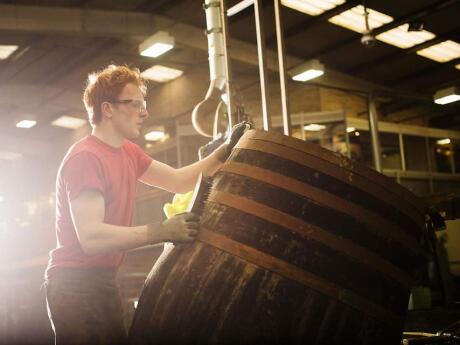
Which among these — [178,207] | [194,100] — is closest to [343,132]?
[194,100]

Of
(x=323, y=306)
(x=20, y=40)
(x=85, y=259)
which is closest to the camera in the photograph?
(x=323, y=306)

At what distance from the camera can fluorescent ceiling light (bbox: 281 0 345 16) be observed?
9804 millimetres

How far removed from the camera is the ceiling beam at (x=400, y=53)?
11.4 m

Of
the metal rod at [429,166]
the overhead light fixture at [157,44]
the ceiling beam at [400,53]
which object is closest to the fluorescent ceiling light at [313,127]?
the ceiling beam at [400,53]

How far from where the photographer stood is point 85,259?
6.03ft

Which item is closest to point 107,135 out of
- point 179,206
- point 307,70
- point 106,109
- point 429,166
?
point 106,109

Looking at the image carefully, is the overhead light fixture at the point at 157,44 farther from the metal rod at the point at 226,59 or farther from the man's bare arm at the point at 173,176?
the man's bare arm at the point at 173,176

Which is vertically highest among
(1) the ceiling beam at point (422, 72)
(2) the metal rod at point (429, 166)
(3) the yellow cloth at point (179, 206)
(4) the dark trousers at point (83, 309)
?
(1) the ceiling beam at point (422, 72)

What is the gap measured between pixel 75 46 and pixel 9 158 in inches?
356

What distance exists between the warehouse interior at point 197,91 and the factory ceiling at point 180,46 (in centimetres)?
3

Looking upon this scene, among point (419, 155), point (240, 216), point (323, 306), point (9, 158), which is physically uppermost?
point (9, 158)

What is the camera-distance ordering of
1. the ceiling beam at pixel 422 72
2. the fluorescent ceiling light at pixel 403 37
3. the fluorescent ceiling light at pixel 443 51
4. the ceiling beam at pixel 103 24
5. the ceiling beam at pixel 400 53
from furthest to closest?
the ceiling beam at pixel 422 72 < the fluorescent ceiling light at pixel 443 51 < the ceiling beam at pixel 400 53 < the fluorescent ceiling light at pixel 403 37 < the ceiling beam at pixel 103 24

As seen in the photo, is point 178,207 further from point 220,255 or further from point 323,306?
point 323,306

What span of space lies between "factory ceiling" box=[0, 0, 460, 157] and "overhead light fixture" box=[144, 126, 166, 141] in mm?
1204
